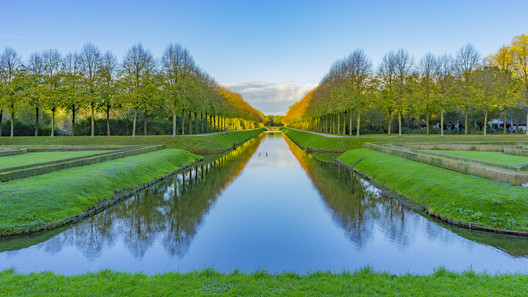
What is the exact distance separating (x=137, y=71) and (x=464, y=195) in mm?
49962

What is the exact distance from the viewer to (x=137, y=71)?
166ft

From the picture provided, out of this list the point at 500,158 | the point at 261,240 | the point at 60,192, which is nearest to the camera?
the point at 261,240

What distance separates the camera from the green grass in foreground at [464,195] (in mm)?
13133

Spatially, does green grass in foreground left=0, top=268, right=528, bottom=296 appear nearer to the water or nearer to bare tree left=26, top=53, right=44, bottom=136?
the water

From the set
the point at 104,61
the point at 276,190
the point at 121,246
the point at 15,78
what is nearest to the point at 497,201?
the point at 276,190

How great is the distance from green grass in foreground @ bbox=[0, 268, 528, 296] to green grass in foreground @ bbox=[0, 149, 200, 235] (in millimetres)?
5451

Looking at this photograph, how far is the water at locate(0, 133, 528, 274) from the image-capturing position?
10109 mm

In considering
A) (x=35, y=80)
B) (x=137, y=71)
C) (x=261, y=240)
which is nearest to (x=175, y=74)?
(x=137, y=71)

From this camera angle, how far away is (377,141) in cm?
4538

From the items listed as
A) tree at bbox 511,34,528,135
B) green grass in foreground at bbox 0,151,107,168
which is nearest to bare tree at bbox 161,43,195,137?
green grass in foreground at bbox 0,151,107,168

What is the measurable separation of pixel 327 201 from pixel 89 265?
1350 cm

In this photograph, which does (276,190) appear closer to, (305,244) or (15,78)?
(305,244)

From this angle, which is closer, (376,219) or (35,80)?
(376,219)

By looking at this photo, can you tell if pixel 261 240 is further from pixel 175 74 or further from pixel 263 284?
pixel 175 74
